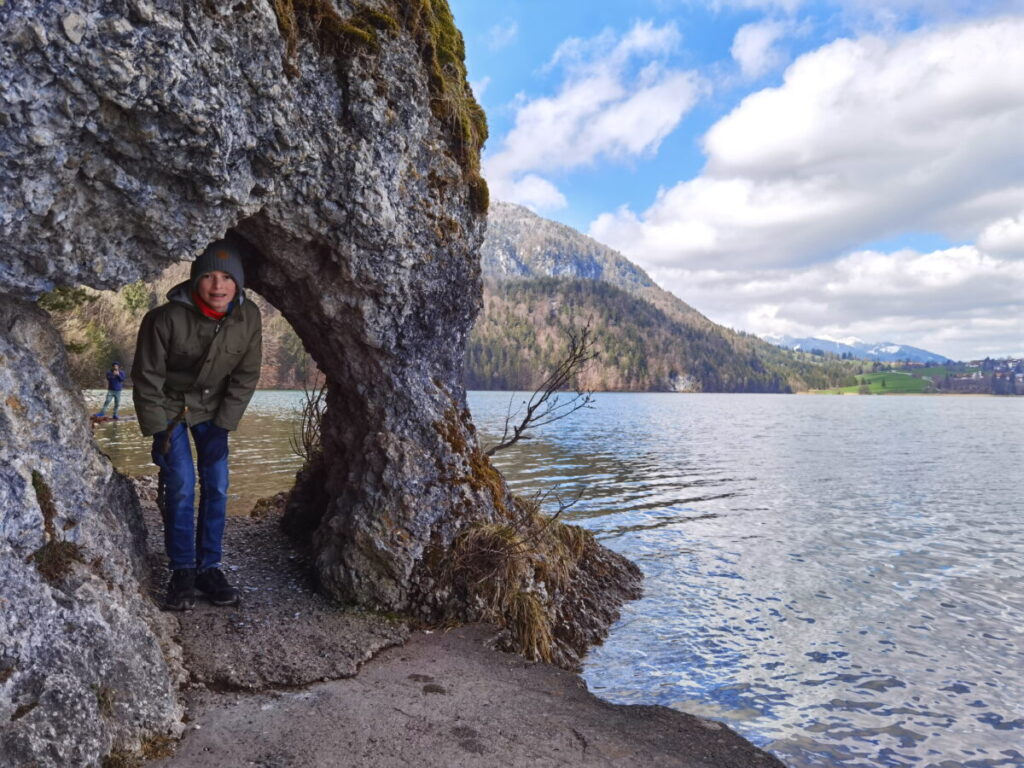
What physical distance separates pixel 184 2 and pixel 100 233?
5.49 feet

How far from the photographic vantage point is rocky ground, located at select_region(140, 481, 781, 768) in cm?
421

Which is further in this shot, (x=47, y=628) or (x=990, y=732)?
(x=990, y=732)

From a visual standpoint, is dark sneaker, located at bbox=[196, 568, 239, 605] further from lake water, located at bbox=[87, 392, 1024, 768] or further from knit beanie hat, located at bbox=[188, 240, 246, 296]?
lake water, located at bbox=[87, 392, 1024, 768]

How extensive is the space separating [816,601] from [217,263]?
31.8 feet

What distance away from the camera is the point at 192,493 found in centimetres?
589

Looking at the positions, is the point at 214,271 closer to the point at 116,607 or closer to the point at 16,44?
the point at 16,44

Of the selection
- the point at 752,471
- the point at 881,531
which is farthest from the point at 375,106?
the point at 752,471

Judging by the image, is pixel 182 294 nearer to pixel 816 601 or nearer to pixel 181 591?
pixel 181 591

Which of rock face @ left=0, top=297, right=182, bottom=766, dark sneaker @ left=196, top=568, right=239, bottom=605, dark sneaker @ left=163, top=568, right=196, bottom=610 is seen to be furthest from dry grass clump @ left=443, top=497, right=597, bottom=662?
rock face @ left=0, top=297, right=182, bottom=766

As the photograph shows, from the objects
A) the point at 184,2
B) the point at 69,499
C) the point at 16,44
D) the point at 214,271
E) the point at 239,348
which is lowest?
the point at 69,499

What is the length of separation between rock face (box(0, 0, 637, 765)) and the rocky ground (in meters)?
0.40

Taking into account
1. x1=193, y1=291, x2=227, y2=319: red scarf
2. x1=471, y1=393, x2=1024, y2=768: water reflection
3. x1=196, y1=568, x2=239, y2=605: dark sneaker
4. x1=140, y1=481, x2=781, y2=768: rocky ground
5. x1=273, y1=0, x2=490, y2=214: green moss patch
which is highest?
x1=273, y1=0, x2=490, y2=214: green moss patch

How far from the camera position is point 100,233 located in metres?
4.54

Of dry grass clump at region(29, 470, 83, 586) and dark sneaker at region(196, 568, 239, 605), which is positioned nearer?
dry grass clump at region(29, 470, 83, 586)
